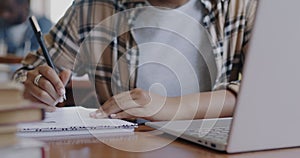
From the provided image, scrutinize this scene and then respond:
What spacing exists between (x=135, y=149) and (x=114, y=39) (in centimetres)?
83

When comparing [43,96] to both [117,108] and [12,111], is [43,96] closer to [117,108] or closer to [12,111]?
[117,108]

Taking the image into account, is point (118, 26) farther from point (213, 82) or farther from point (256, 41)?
point (256, 41)

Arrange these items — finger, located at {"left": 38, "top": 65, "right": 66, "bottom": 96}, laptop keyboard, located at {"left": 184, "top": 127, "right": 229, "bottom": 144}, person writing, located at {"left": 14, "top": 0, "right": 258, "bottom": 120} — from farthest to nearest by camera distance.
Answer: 1. person writing, located at {"left": 14, "top": 0, "right": 258, "bottom": 120}
2. finger, located at {"left": 38, "top": 65, "right": 66, "bottom": 96}
3. laptop keyboard, located at {"left": 184, "top": 127, "right": 229, "bottom": 144}

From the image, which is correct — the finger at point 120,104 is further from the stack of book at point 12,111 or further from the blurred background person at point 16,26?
the blurred background person at point 16,26

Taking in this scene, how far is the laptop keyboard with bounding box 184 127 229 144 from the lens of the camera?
19.3 inches

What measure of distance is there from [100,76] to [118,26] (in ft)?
0.58

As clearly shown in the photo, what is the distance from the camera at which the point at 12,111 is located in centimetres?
25

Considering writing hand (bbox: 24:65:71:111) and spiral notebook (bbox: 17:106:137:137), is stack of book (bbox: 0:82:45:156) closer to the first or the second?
spiral notebook (bbox: 17:106:137:137)

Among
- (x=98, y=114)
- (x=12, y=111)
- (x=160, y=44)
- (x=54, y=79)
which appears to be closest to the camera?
(x=12, y=111)

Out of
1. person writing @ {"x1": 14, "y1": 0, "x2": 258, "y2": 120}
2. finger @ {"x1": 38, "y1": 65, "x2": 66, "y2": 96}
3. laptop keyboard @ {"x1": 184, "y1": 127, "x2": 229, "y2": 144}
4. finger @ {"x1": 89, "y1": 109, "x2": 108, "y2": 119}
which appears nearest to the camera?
laptop keyboard @ {"x1": 184, "y1": 127, "x2": 229, "y2": 144}

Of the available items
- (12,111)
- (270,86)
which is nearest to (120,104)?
(270,86)

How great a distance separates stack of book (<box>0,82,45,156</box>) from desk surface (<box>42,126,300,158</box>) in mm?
178

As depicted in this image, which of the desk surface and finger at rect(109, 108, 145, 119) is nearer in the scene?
the desk surface

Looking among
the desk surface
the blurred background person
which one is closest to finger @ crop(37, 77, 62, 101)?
the desk surface
